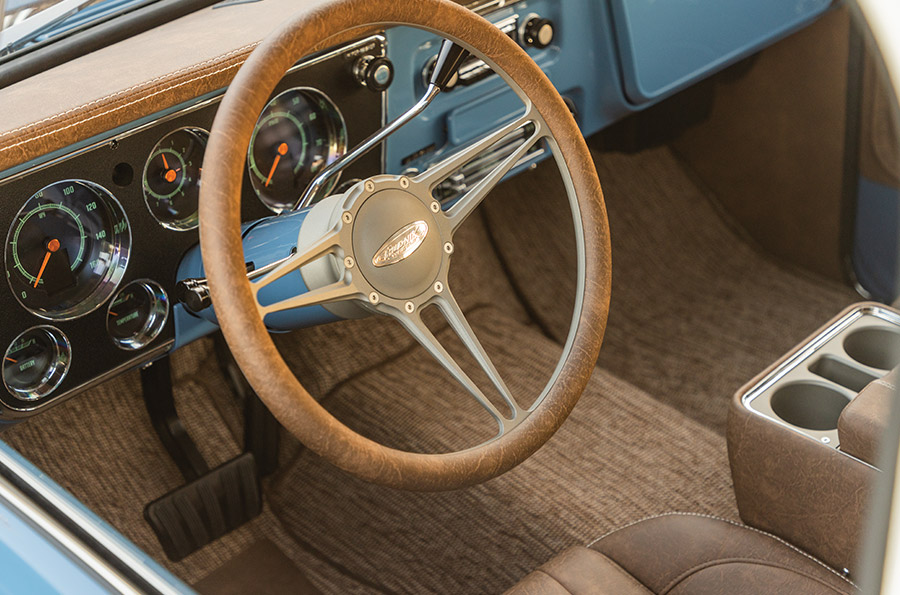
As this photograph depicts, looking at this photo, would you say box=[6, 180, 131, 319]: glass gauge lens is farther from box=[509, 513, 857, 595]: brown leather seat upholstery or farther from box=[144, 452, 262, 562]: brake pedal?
box=[509, 513, 857, 595]: brown leather seat upholstery

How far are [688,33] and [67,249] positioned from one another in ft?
3.87

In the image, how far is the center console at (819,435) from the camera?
111cm

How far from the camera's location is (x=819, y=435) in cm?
120

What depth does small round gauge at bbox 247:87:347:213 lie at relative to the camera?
131 cm

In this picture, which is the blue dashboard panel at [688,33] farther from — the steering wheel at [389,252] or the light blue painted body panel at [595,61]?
the steering wheel at [389,252]

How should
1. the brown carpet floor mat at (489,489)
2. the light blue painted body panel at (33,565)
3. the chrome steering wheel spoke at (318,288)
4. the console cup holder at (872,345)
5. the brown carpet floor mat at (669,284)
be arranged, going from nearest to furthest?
the light blue painted body panel at (33,565) < the chrome steering wheel spoke at (318,288) < the console cup holder at (872,345) < the brown carpet floor mat at (489,489) < the brown carpet floor mat at (669,284)

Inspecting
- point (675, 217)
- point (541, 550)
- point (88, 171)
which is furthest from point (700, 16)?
point (88, 171)

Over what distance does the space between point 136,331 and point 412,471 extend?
0.57 m

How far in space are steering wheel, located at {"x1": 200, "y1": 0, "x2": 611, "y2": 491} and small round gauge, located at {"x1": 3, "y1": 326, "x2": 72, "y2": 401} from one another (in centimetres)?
41

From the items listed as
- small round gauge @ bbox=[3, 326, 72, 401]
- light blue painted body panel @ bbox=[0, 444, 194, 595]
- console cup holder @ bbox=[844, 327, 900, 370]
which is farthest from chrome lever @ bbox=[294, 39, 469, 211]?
console cup holder @ bbox=[844, 327, 900, 370]

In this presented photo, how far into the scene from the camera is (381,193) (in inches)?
38.2

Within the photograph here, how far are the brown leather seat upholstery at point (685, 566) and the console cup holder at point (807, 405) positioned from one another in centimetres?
21

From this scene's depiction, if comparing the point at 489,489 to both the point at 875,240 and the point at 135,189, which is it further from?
the point at 875,240

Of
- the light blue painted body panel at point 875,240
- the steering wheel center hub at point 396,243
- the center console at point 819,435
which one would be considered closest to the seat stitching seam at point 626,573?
the center console at point 819,435
